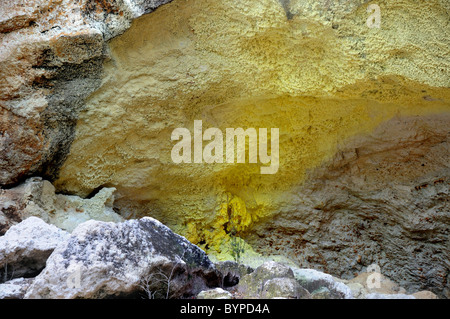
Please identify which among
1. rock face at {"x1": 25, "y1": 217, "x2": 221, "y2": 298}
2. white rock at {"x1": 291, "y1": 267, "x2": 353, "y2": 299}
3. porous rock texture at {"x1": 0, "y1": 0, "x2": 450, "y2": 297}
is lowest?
white rock at {"x1": 291, "y1": 267, "x2": 353, "y2": 299}

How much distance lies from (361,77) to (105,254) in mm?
1641

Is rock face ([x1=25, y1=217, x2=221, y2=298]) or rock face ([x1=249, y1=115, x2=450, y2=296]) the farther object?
rock face ([x1=249, y1=115, x2=450, y2=296])

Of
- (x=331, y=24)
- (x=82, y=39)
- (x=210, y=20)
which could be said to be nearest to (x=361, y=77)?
(x=331, y=24)

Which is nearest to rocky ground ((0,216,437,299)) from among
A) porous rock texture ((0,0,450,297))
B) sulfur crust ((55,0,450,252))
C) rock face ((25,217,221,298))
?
rock face ((25,217,221,298))

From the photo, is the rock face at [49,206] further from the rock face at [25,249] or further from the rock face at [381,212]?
the rock face at [381,212]

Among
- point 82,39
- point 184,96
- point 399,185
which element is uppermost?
point 82,39

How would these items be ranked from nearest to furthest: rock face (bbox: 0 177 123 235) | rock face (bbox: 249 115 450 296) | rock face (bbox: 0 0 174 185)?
rock face (bbox: 0 0 174 185) < rock face (bbox: 0 177 123 235) < rock face (bbox: 249 115 450 296)

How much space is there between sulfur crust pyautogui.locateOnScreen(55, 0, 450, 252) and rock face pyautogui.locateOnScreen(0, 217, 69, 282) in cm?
72

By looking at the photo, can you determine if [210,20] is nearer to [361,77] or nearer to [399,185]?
[361,77]

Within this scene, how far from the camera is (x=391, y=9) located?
2.37 meters

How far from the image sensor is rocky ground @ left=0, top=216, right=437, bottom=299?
1.74 m

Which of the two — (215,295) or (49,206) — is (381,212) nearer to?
(215,295)

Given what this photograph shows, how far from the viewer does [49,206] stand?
2.59 meters

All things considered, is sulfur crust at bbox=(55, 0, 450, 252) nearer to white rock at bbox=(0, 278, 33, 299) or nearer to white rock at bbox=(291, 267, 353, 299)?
white rock at bbox=(0, 278, 33, 299)
